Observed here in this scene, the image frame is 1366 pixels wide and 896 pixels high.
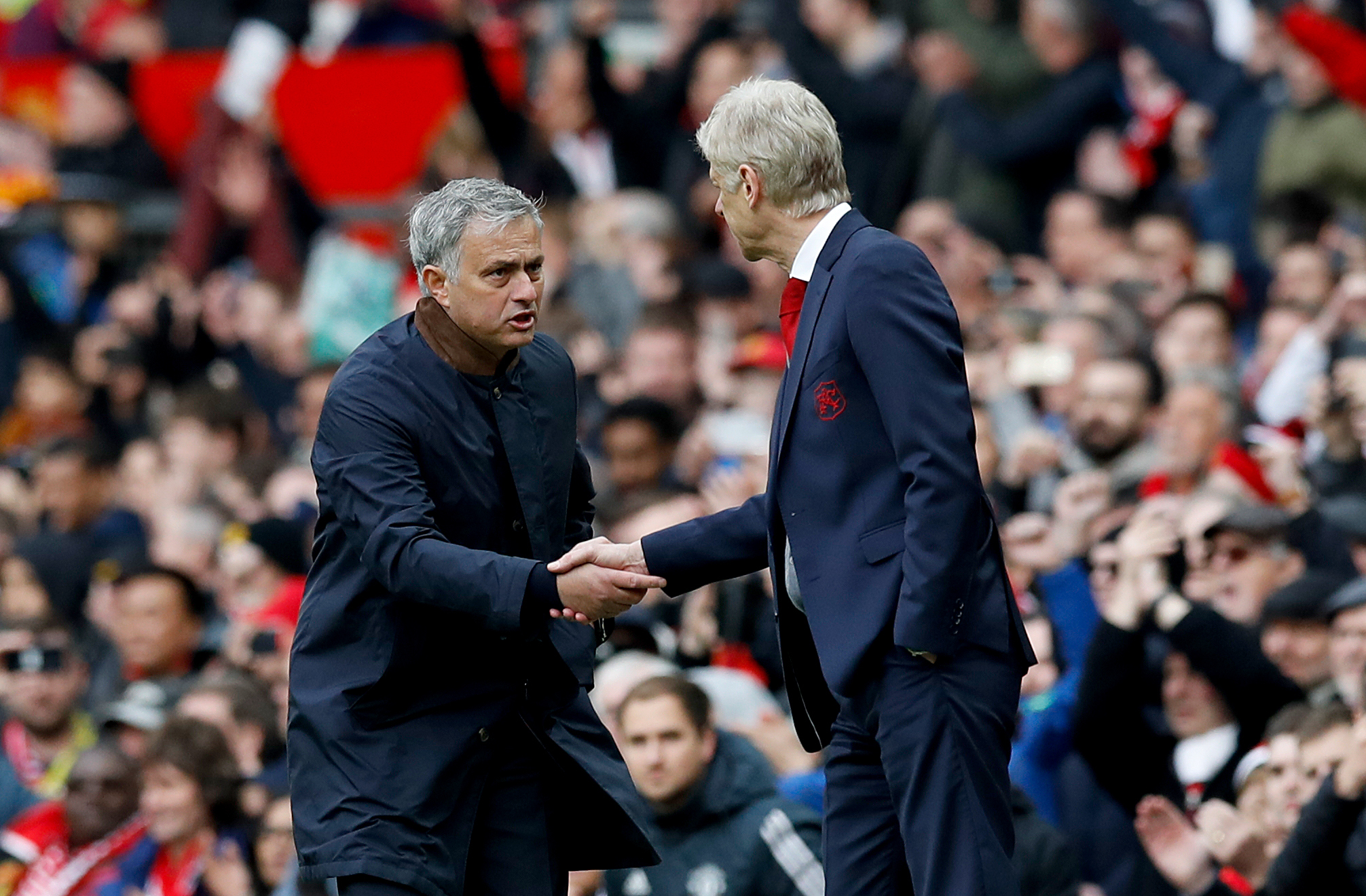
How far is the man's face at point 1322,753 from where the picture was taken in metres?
5.75

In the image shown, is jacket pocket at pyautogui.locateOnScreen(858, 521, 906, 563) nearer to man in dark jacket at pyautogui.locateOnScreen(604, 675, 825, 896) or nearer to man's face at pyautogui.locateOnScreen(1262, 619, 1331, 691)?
man in dark jacket at pyautogui.locateOnScreen(604, 675, 825, 896)

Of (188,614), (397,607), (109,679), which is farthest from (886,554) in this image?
(109,679)

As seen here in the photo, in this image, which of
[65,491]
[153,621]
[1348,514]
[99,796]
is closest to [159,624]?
[153,621]

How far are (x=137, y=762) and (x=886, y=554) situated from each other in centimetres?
458

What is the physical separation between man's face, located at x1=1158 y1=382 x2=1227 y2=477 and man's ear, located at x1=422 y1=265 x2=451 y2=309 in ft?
12.4

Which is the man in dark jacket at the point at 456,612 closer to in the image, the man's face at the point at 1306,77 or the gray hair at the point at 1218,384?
the gray hair at the point at 1218,384

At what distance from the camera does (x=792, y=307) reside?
471 centimetres

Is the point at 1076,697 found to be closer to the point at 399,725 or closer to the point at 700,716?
the point at 700,716

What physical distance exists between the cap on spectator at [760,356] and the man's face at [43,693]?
322cm

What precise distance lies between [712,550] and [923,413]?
3.04ft

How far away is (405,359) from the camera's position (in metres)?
4.79

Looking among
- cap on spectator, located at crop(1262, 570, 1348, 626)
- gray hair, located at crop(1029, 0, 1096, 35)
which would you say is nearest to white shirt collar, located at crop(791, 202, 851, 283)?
cap on spectator, located at crop(1262, 570, 1348, 626)

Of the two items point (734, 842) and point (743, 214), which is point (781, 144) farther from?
point (734, 842)

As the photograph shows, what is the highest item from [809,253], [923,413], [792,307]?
[809,253]
